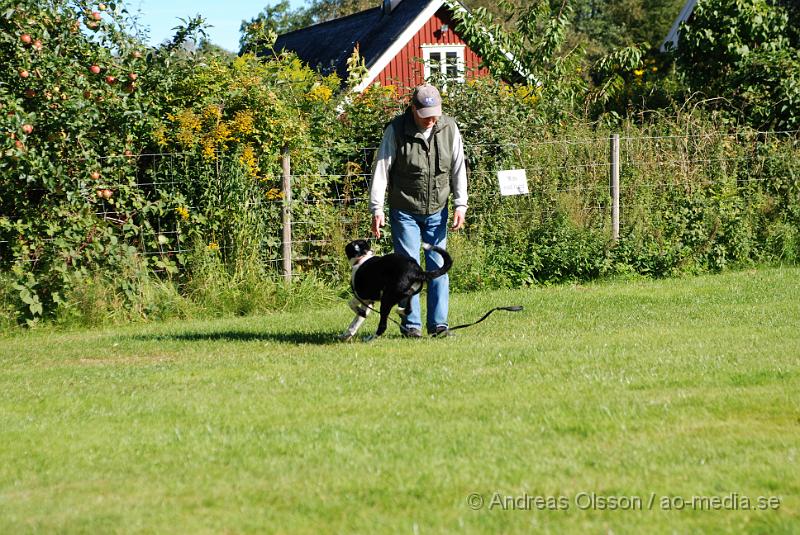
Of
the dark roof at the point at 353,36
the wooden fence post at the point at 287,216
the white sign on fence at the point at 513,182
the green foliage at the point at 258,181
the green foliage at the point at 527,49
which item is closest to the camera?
the green foliage at the point at 258,181

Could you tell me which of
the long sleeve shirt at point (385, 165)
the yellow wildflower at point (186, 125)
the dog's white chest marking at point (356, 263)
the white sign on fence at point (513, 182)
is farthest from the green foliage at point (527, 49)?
the dog's white chest marking at point (356, 263)

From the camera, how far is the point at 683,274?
48.0 feet

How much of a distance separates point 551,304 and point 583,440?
639cm

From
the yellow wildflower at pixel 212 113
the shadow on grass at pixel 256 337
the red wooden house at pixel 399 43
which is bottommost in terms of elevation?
the shadow on grass at pixel 256 337

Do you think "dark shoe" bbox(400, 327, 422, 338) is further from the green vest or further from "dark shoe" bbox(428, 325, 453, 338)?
the green vest

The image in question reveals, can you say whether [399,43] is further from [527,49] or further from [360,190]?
[360,190]

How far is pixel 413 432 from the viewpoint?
223 inches

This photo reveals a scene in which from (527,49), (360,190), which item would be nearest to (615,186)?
(360,190)

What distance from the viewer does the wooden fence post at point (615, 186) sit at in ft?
48.1

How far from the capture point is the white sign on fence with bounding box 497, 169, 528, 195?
44.8ft

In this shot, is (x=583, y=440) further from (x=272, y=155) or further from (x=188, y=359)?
(x=272, y=155)

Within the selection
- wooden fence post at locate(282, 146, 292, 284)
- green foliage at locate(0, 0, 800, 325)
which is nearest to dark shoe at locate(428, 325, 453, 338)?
green foliage at locate(0, 0, 800, 325)

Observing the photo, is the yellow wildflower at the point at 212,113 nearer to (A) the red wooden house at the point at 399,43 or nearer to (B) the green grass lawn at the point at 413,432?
(B) the green grass lawn at the point at 413,432

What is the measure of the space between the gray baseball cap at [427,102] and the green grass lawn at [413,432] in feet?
6.53
